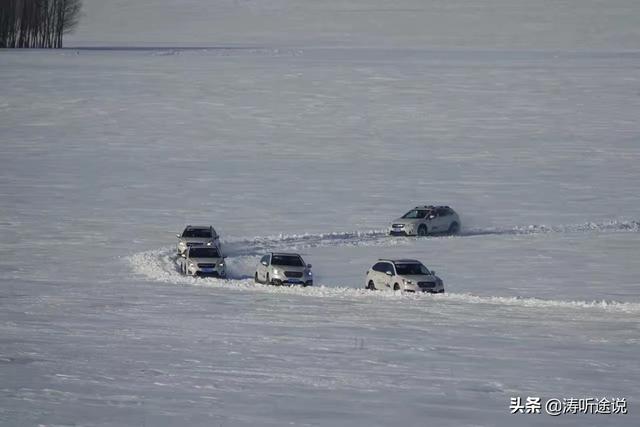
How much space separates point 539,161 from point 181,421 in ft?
141

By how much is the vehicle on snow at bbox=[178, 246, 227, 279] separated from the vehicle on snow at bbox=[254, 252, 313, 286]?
1.59 meters

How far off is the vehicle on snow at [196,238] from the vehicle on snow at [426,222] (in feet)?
23.0

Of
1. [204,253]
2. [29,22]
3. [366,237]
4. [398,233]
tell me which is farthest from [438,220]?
[29,22]

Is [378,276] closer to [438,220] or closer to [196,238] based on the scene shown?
[196,238]

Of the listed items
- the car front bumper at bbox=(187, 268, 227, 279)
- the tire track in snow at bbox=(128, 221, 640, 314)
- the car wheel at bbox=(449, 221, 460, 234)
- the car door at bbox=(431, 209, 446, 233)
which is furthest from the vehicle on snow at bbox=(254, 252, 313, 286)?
the car wheel at bbox=(449, 221, 460, 234)

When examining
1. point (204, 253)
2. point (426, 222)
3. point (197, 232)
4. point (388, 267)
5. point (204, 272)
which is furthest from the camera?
point (426, 222)

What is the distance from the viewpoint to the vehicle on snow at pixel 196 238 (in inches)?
1294

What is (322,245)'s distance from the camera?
35656 mm

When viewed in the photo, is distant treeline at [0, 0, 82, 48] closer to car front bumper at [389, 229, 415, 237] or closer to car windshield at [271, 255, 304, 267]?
car front bumper at [389, 229, 415, 237]

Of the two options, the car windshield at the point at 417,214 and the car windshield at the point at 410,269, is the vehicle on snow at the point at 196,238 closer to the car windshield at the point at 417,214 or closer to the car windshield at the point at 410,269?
the car windshield at the point at 410,269

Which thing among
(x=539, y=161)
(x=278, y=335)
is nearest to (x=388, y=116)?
(x=539, y=161)

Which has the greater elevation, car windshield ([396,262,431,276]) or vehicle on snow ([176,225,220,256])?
vehicle on snow ([176,225,220,256])

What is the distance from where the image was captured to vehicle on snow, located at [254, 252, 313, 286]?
27.8 metres

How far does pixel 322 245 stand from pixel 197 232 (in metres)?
4.22
